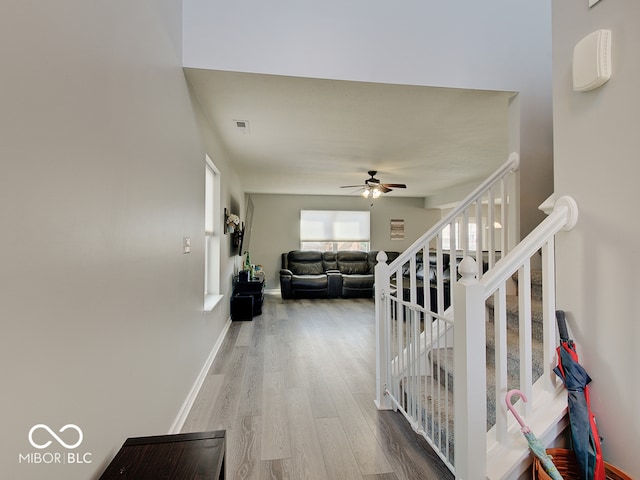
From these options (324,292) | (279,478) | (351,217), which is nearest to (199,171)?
(279,478)

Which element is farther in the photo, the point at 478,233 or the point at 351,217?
the point at 351,217

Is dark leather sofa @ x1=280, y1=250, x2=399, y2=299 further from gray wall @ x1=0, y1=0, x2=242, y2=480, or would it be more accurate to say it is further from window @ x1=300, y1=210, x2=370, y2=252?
gray wall @ x1=0, y1=0, x2=242, y2=480

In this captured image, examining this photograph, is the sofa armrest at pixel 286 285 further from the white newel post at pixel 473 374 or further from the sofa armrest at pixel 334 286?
the white newel post at pixel 473 374

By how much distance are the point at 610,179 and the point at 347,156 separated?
10.9 ft

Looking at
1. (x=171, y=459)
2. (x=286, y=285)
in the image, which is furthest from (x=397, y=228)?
(x=171, y=459)

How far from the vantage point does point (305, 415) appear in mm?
2186

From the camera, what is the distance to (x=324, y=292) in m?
6.77

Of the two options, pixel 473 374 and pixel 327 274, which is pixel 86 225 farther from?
pixel 327 274

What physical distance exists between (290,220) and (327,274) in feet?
5.79

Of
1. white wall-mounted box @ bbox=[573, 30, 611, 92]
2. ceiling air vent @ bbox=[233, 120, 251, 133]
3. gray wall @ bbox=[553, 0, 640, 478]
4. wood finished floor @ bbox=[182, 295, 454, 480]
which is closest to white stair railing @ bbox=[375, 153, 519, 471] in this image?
wood finished floor @ bbox=[182, 295, 454, 480]

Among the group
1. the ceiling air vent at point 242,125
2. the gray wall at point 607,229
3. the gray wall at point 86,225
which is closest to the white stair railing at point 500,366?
the gray wall at point 607,229

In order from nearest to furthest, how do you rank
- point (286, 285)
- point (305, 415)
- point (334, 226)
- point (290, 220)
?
1. point (305, 415)
2. point (286, 285)
3. point (290, 220)
4. point (334, 226)

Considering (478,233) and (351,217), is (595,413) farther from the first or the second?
(351,217)

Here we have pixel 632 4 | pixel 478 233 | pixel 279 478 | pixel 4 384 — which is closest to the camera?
pixel 4 384
